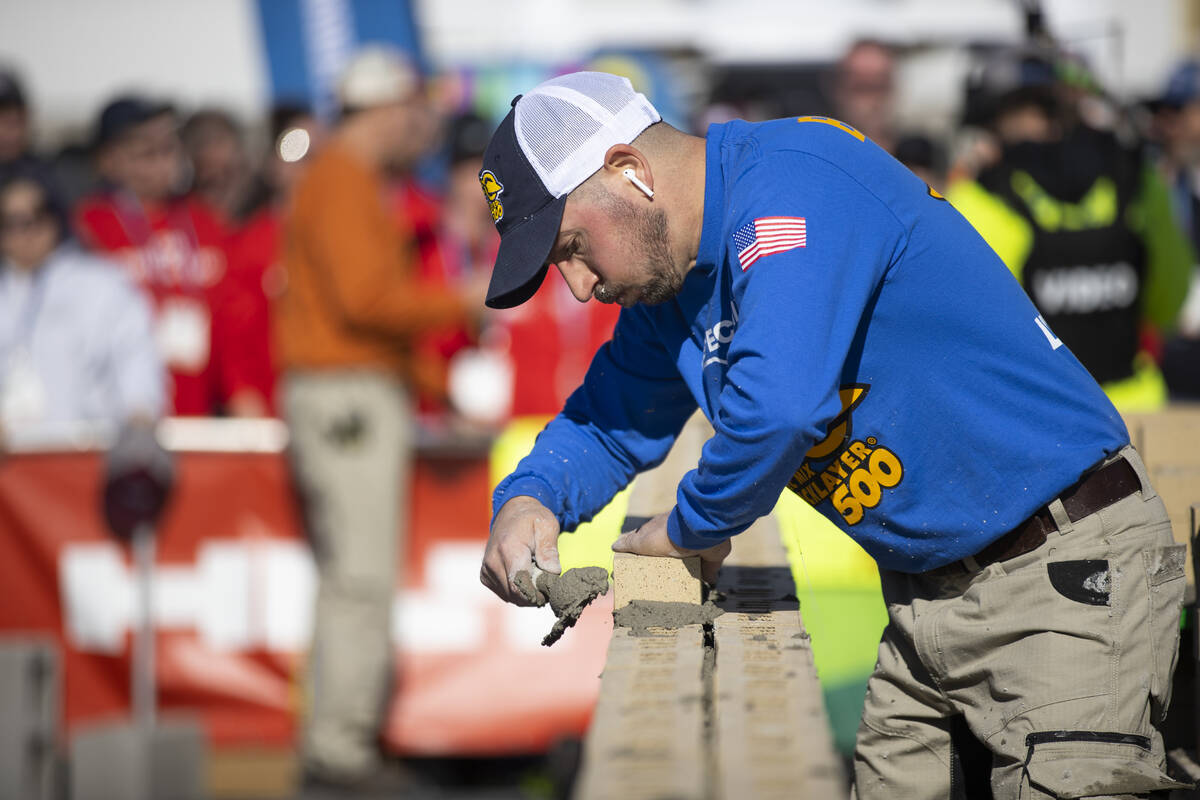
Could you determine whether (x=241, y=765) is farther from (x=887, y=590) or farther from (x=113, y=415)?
(x=887, y=590)

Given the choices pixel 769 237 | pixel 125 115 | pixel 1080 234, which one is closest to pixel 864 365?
pixel 769 237

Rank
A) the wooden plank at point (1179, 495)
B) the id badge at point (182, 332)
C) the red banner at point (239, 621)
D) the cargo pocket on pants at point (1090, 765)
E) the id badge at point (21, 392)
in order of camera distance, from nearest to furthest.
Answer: the cargo pocket on pants at point (1090, 765) < the wooden plank at point (1179, 495) < the red banner at point (239, 621) < the id badge at point (21, 392) < the id badge at point (182, 332)

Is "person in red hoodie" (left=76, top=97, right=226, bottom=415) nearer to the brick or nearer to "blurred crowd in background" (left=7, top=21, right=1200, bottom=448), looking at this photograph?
"blurred crowd in background" (left=7, top=21, right=1200, bottom=448)

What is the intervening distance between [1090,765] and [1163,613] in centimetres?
35

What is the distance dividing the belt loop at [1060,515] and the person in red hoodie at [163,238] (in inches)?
210

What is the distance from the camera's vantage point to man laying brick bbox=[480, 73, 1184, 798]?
222 centimetres

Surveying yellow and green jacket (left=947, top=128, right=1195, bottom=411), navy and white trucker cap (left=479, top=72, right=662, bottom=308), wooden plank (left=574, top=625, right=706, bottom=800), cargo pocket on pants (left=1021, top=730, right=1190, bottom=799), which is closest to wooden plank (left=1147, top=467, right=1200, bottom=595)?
cargo pocket on pants (left=1021, top=730, right=1190, bottom=799)

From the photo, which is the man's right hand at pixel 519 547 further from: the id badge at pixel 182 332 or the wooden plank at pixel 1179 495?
the id badge at pixel 182 332

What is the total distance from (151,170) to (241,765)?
10.4ft

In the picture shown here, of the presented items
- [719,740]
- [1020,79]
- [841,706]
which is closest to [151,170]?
[1020,79]

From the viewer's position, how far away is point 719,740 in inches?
71.7

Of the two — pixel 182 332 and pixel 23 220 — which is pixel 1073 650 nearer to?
pixel 23 220

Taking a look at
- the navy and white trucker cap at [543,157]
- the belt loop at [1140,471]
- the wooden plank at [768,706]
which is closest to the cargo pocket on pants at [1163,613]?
the belt loop at [1140,471]

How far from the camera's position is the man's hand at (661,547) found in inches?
95.2
